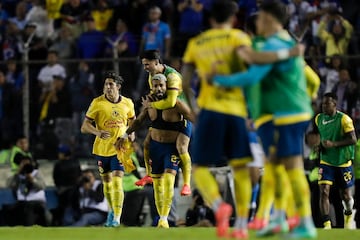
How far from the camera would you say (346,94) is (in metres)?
25.8

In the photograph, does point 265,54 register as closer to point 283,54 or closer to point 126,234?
point 283,54

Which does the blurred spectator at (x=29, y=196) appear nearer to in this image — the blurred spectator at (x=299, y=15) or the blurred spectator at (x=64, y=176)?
the blurred spectator at (x=64, y=176)

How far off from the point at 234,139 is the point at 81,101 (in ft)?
40.4

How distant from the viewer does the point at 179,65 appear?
2588 centimetres

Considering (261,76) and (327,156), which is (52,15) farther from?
(261,76)

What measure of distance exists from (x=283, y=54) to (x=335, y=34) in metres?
13.1

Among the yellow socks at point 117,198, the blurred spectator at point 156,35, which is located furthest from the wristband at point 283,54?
the blurred spectator at point 156,35

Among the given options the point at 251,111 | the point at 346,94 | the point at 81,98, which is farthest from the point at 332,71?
the point at 251,111

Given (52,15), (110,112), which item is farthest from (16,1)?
(110,112)

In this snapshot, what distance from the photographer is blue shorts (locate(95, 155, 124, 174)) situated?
21219 mm

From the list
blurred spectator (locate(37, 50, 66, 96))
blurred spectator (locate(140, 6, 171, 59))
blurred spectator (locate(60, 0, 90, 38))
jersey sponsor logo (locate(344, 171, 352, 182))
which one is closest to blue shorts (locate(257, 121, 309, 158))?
jersey sponsor logo (locate(344, 171, 352, 182))

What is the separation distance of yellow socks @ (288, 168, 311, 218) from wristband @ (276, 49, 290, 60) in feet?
4.23

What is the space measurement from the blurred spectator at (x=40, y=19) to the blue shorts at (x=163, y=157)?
28.1 ft

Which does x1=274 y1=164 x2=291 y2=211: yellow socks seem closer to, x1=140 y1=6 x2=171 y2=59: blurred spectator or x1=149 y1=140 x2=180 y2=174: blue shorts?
x1=149 y1=140 x2=180 y2=174: blue shorts
